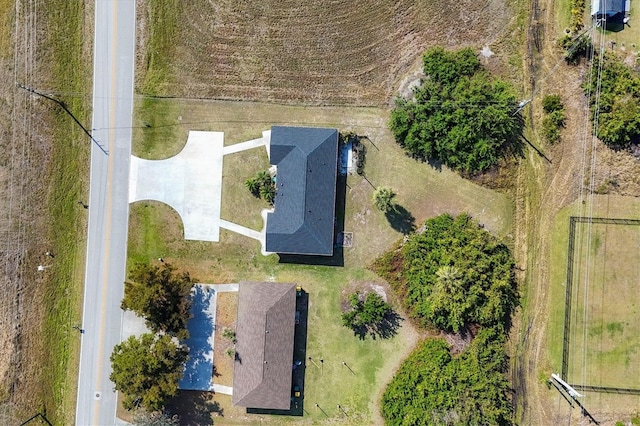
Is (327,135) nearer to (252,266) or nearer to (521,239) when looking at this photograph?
(252,266)

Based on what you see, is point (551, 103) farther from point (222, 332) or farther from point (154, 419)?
point (154, 419)

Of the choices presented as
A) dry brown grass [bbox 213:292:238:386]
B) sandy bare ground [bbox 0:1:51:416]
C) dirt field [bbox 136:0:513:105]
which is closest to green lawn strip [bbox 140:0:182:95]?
dirt field [bbox 136:0:513:105]

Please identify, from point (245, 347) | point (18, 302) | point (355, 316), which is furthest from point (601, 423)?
point (18, 302)

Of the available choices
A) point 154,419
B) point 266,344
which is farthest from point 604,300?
point 154,419

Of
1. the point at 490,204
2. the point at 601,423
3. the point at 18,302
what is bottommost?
the point at 601,423

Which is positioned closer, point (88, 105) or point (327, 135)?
point (327, 135)

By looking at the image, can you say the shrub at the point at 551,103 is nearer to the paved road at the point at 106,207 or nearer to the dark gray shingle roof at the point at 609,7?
the dark gray shingle roof at the point at 609,7
